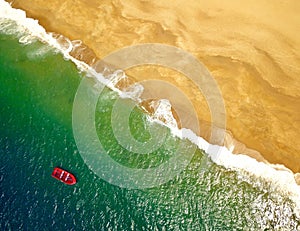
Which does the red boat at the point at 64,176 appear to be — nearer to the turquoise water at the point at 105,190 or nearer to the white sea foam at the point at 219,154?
the turquoise water at the point at 105,190

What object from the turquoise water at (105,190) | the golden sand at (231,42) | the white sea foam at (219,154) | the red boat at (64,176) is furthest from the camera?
the golden sand at (231,42)

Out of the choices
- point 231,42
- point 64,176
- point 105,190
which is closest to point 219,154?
point 105,190

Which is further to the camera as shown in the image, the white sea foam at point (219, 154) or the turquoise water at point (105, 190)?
the white sea foam at point (219, 154)

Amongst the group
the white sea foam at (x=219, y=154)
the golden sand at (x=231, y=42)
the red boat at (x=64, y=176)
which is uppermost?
the golden sand at (x=231, y=42)

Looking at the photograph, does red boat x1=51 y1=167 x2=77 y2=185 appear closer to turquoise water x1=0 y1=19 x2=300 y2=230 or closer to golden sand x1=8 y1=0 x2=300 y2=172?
turquoise water x1=0 y1=19 x2=300 y2=230

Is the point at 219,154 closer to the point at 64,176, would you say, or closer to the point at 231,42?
the point at 231,42

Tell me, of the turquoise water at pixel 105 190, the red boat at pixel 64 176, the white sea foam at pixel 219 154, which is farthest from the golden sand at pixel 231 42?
the red boat at pixel 64 176
